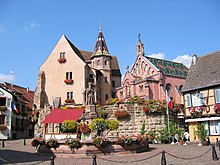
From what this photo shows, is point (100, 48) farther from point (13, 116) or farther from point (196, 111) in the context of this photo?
point (196, 111)

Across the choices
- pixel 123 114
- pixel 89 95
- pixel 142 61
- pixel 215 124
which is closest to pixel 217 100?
pixel 215 124

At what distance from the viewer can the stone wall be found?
28.9 metres

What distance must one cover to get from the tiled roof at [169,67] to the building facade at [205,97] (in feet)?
38.1

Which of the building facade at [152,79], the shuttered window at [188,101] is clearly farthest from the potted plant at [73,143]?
the building facade at [152,79]

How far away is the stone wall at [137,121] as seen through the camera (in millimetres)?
28922

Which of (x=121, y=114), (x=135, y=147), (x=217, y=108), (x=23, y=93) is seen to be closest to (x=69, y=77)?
(x=121, y=114)

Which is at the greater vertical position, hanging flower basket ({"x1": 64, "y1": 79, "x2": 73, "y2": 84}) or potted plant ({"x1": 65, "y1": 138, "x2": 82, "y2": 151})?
hanging flower basket ({"x1": 64, "y1": 79, "x2": 73, "y2": 84})

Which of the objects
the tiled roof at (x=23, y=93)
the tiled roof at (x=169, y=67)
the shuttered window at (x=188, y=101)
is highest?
the tiled roof at (x=169, y=67)

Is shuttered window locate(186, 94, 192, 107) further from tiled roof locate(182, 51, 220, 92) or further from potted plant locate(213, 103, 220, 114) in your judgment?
potted plant locate(213, 103, 220, 114)

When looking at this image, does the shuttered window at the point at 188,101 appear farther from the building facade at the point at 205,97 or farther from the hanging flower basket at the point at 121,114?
the hanging flower basket at the point at 121,114

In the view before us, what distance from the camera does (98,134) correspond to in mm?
18234

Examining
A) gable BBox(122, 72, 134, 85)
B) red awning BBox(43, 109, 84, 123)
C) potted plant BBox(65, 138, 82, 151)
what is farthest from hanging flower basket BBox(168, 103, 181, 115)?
potted plant BBox(65, 138, 82, 151)

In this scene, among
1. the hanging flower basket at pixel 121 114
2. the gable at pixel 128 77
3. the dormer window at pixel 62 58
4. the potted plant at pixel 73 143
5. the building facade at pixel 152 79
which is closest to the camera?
the potted plant at pixel 73 143

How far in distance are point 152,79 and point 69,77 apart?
13.7 m
